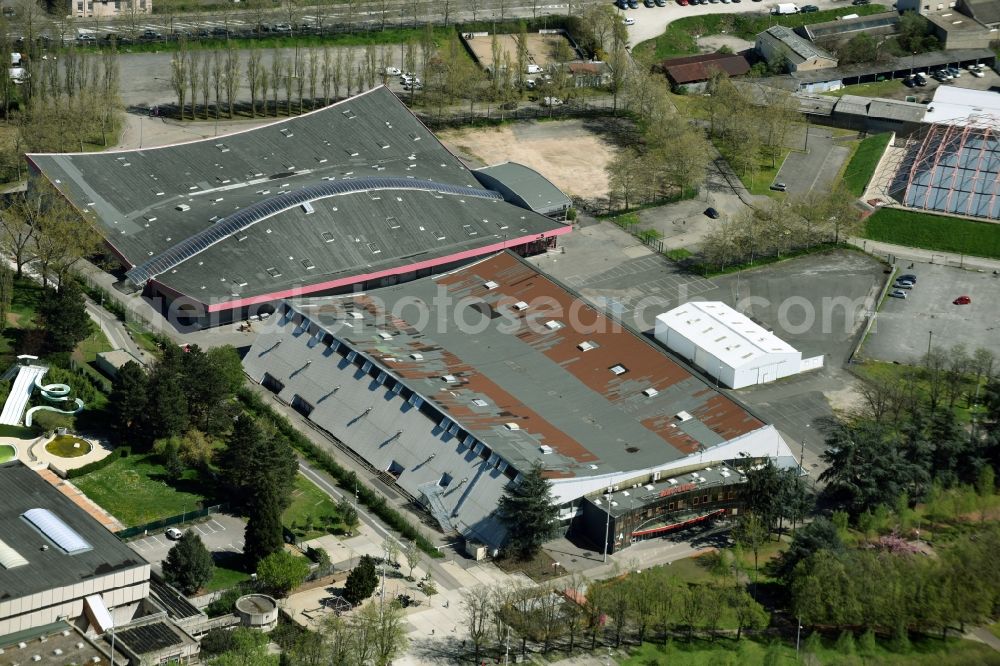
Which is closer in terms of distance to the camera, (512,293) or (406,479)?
(406,479)

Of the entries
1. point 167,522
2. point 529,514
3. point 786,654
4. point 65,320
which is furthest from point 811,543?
point 65,320

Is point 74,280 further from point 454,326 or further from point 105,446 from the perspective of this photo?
point 454,326

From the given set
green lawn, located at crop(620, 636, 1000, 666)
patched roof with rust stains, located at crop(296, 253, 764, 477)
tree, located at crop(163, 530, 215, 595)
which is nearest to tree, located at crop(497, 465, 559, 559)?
patched roof with rust stains, located at crop(296, 253, 764, 477)

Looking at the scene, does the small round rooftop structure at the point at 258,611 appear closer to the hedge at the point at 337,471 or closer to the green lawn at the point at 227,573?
the green lawn at the point at 227,573

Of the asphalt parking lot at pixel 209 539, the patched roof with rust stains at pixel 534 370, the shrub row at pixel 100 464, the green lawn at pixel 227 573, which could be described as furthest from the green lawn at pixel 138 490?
the patched roof with rust stains at pixel 534 370

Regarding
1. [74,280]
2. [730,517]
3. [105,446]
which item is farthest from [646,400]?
[74,280]

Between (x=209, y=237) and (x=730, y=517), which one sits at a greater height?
(x=209, y=237)
